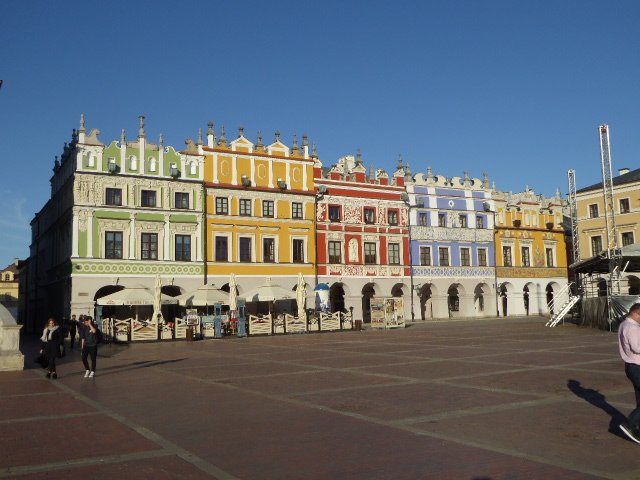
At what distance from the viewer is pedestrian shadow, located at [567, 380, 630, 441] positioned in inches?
345

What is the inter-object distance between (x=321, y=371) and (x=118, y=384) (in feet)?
16.7

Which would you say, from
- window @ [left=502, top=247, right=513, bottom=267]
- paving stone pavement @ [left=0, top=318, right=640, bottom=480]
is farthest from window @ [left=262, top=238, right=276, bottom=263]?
paving stone pavement @ [left=0, top=318, right=640, bottom=480]

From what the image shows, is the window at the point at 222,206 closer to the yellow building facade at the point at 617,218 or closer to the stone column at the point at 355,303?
the stone column at the point at 355,303

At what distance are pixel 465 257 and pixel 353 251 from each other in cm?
1147

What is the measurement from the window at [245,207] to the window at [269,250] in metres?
2.16

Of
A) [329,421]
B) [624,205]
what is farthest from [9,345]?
[624,205]

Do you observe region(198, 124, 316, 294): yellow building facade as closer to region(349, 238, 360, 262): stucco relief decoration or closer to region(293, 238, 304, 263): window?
region(293, 238, 304, 263): window

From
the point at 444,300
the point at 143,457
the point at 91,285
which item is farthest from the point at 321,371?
the point at 444,300

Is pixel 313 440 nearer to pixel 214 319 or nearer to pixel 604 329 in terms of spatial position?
pixel 214 319

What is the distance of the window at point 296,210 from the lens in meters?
45.2

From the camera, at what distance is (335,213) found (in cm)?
4756

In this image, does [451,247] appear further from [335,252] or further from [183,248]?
[183,248]

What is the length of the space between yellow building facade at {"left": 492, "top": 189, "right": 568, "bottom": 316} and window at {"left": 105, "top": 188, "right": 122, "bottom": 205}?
32733mm

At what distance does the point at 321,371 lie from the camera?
16375 millimetres
